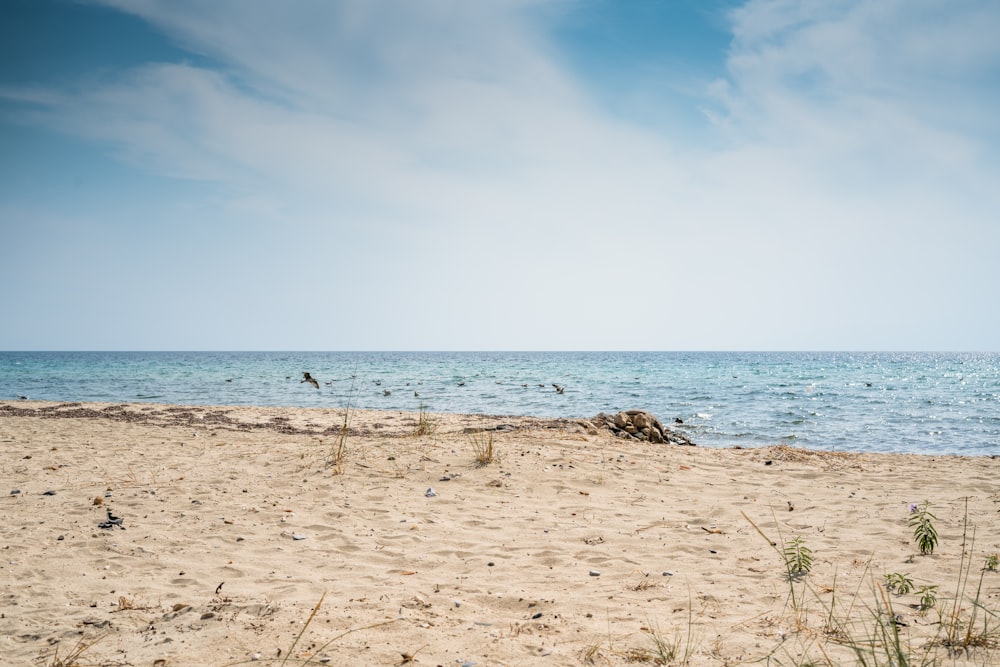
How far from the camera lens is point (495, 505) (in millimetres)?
6570

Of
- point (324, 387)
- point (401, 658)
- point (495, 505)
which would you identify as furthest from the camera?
point (324, 387)

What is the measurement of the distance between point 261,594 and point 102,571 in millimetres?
1515

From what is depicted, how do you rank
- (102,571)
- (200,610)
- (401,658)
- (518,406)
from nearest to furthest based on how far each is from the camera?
(401,658) → (200,610) → (102,571) → (518,406)

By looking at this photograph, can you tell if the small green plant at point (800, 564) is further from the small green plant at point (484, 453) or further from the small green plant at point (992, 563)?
the small green plant at point (484, 453)

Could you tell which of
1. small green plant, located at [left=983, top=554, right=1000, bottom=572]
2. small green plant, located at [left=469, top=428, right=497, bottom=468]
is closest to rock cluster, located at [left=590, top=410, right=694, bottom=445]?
small green plant, located at [left=469, top=428, right=497, bottom=468]

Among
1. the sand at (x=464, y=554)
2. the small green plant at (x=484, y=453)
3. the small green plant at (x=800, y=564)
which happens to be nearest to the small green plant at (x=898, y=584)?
the sand at (x=464, y=554)

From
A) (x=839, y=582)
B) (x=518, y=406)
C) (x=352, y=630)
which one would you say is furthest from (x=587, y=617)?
(x=518, y=406)

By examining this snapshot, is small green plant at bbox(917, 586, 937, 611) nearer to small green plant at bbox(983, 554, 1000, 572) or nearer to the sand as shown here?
the sand

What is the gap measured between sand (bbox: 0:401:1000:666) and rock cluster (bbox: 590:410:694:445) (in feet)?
7.34

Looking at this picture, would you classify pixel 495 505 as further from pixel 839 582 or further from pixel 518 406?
pixel 518 406

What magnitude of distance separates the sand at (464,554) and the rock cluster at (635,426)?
2236mm

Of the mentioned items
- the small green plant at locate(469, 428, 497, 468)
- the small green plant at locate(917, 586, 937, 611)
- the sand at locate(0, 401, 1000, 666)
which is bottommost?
the sand at locate(0, 401, 1000, 666)

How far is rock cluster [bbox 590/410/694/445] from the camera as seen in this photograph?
39.6 ft

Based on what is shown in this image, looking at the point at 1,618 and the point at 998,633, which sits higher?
the point at 998,633
